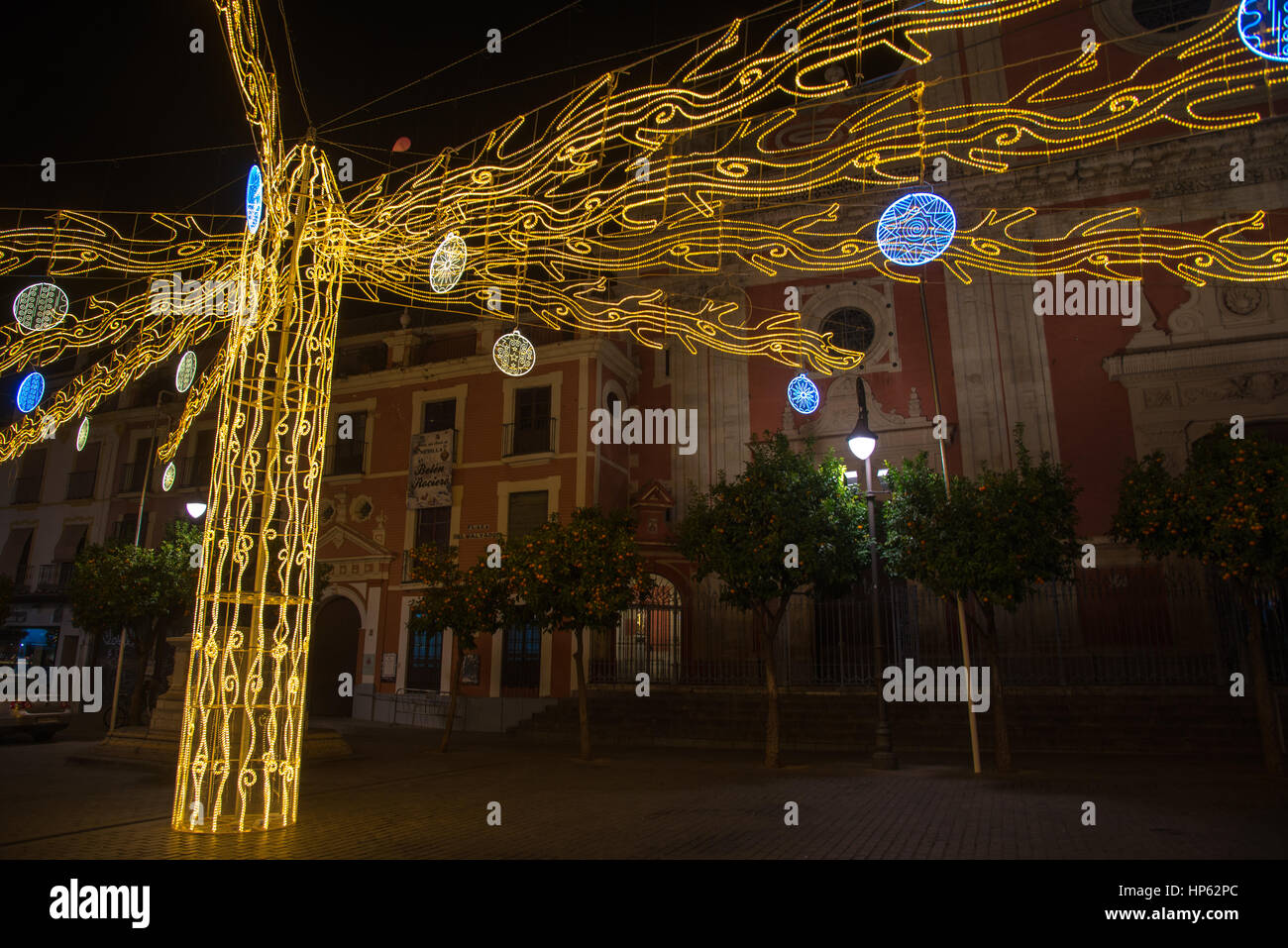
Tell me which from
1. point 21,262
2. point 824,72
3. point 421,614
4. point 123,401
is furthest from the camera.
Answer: point 123,401

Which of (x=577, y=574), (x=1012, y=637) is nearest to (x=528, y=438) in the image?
(x=577, y=574)

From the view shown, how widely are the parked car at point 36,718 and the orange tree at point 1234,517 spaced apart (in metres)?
19.1

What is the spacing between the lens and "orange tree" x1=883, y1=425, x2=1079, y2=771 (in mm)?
11578

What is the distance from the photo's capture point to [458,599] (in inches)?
598

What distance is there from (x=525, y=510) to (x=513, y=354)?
4.85 meters

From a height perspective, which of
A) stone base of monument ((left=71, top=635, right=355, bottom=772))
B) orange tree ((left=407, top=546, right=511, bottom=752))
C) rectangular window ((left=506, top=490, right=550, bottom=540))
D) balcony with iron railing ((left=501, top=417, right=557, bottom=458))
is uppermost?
balcony with iron railing ((left=501, top=417, right=557, bottom=458))

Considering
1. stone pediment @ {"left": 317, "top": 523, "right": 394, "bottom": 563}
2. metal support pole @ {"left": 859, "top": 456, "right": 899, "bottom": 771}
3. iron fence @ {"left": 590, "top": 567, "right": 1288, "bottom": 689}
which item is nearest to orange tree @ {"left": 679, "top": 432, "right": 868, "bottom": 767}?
metal support pole @ {"left": 859, "top": 456, "right": 899, "bottom": 771}

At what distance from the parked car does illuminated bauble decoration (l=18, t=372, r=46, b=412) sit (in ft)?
24.8

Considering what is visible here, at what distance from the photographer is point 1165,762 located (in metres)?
12.0

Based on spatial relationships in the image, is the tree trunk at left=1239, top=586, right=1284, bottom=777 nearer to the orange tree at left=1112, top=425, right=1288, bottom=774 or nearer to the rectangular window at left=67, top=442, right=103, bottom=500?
the orange tree at left=1112, top=425, right=1288, bottom=774

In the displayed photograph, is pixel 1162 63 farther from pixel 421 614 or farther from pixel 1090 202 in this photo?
pixel 421 614

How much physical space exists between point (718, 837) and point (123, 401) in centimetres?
2761

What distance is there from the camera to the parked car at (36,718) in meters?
15.6

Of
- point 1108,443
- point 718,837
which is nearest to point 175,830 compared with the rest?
point 718,837
